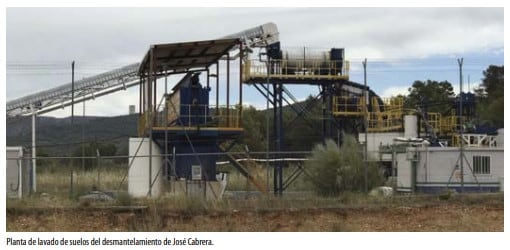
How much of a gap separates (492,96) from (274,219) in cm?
3147

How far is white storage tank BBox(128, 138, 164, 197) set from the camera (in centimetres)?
2538

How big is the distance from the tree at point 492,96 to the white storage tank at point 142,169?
19.3 metres

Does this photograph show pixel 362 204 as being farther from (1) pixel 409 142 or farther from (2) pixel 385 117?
(2) pixel 385 117

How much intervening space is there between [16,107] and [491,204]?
28138 millimetres

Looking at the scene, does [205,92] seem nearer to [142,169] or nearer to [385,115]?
[142,169]

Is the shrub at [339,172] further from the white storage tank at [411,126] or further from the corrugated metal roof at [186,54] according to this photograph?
the white storage tank at [411,126]

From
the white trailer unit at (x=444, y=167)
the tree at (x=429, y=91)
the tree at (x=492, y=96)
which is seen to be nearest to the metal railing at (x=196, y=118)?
the white trailer unit at (x=444, y=167)

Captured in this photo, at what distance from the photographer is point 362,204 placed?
20.2m

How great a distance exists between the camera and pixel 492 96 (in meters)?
46.7

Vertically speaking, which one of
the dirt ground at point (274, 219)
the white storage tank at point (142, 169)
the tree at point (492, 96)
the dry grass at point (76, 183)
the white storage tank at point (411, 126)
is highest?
the tree at point (492, 96)

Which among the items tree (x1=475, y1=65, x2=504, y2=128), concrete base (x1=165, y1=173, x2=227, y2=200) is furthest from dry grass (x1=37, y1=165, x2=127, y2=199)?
tree (x1=475, y1=65, x2=504, y2=128)

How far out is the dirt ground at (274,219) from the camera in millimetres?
18344

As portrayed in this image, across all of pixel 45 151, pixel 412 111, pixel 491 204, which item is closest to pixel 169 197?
pixel 491 204

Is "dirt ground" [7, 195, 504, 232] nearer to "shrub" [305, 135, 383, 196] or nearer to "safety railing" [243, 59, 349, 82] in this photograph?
"shrub" [305, 135, 383, 196]
